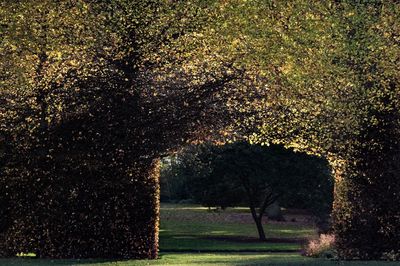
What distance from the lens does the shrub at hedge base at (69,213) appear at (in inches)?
903

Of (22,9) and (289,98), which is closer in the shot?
(22,9)

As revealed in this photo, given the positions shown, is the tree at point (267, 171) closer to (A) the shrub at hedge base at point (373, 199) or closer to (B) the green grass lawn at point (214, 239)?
(B) the green grass lawn at point (214, 239)

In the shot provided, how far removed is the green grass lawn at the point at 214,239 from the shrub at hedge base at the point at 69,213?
0.94 metres

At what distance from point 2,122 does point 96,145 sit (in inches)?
121

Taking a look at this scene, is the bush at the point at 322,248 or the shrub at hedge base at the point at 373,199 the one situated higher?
the shrub at hedge base at the point at 373,199

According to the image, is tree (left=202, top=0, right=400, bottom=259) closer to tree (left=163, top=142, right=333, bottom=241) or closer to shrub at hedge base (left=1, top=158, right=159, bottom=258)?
shrub at hedge base (left=1, top=158, right=159, bottom=258)

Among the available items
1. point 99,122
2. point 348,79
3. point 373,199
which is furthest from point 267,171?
point 99,122

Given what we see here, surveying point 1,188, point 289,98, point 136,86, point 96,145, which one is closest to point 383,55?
point 289,98

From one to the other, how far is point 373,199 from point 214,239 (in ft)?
75.4

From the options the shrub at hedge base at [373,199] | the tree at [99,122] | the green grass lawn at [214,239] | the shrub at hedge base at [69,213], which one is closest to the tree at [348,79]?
the shrub at hedge base at [373,199]

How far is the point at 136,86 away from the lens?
75.8 feet

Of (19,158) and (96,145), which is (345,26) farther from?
(19,158)

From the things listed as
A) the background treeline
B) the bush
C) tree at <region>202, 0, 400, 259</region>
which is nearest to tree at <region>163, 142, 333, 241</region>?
the background treeline

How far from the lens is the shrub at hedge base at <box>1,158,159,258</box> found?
22.9 meters
